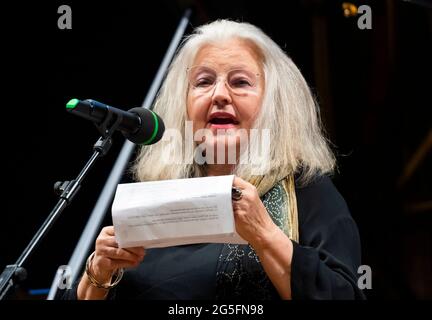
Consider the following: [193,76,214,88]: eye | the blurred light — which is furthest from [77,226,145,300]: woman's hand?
the blurred light

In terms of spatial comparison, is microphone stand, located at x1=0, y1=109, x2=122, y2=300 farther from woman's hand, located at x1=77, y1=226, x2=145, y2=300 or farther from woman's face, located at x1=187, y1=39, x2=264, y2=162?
woman's face, located at x1=187, y1=39, x2=264, y2=162

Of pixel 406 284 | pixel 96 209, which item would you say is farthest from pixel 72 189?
pixel 406 284

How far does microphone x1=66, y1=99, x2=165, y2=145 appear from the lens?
4.09 feet

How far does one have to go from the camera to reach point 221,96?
1.67 metres

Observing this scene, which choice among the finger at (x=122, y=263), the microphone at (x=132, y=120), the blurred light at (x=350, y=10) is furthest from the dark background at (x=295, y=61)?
the finger at (x=122, y=263)

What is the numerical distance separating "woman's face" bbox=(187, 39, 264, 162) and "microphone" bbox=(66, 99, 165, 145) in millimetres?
277

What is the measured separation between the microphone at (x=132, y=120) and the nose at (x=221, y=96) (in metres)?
0.28

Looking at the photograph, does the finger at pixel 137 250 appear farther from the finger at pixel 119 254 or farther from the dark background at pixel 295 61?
the dark background at pixel 295 61

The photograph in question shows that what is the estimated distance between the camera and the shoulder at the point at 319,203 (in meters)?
1.49

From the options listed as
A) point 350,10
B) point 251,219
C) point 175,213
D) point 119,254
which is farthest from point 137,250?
point 350,10

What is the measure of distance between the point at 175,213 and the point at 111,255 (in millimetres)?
226

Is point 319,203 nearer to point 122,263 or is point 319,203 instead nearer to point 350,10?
point 122,263

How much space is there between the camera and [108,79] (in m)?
2.61

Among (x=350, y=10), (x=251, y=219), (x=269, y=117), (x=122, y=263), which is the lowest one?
(x=122, y=263)
